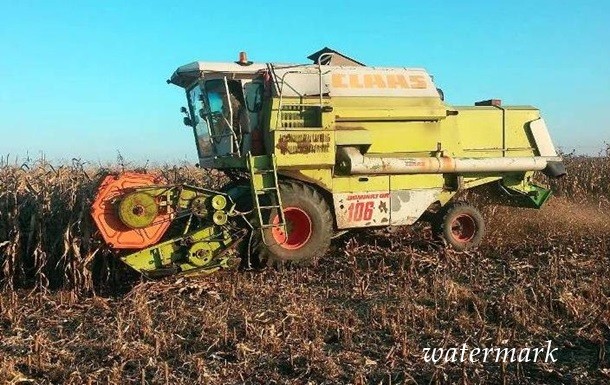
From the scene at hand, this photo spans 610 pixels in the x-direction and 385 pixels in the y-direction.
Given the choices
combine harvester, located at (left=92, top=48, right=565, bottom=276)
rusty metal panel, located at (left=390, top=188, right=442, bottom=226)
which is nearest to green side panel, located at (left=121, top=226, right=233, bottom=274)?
combine harvester, located at (left=92, top=48, right=565, bottom=276)

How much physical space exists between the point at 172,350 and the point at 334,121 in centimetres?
345

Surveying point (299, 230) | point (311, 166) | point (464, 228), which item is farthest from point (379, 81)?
point (464, 228)

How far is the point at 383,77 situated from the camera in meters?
7.15

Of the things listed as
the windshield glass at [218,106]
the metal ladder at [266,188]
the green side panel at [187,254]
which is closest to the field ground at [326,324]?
the green side panel at [187,254]

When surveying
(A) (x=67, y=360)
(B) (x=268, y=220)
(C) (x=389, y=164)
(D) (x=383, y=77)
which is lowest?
(A) (x=67, y=360)

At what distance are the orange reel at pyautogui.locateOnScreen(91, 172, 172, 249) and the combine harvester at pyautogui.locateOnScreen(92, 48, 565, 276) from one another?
0.04 feet

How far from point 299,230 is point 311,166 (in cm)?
69

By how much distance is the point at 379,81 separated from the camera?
7.11 m

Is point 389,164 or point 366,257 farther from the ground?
point 389,164

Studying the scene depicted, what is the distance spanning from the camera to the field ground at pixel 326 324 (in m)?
3.51

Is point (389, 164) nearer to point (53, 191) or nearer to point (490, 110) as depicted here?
point (490, 110)

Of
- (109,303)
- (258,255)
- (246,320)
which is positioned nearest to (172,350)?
(246,320)

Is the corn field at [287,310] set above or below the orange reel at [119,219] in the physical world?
below

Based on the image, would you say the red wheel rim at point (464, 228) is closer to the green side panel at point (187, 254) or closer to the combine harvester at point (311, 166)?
the combine harvester at point (311, 166)
